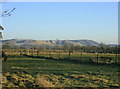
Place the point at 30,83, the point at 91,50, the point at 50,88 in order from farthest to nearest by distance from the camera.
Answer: the point at 91,50 < the point at 30,83 < the point at 50,88

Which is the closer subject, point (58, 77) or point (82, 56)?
point (58, 77)

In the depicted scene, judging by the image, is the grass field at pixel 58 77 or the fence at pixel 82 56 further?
the fence at pixel 82 56

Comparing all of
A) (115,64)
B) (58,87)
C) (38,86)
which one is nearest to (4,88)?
(38,86)

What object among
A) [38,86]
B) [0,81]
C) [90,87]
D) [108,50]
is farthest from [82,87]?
[108,50]

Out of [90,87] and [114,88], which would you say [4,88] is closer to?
[90,87]

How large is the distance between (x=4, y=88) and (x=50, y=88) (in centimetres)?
213

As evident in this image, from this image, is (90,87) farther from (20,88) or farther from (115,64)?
(115,64)

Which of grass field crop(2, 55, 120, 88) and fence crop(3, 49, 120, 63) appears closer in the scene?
grass field crop(2, 55, 120, 88)

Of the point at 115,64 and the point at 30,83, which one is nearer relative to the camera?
the point at 30,83

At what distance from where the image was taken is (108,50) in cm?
6391

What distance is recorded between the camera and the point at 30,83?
1212 centimetres

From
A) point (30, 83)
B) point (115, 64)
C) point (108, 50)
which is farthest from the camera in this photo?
point (108, 50)

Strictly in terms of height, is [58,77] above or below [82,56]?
above

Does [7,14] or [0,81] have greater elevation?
[7,14]
